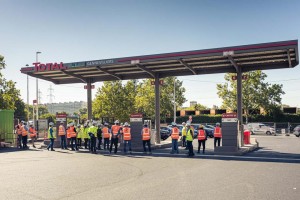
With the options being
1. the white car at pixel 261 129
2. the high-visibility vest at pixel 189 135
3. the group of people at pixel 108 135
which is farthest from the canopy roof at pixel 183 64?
the white car at pixel 261 129

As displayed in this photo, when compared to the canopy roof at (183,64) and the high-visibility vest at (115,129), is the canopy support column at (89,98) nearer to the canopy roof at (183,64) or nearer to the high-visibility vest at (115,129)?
the canopy roof at (183,64)

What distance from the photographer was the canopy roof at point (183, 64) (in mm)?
18000

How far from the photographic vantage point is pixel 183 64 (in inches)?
813

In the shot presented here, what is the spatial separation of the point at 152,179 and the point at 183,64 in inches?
456

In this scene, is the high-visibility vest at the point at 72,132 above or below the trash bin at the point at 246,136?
above

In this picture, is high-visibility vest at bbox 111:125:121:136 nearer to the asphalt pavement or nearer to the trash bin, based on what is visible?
the asphalt pavement

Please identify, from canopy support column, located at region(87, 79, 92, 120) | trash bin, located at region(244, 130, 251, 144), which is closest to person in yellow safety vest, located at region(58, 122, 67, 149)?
canopy support column, located at region(87, 79, 92, 120)

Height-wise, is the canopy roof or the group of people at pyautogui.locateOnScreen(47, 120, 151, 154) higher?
the canopy roof

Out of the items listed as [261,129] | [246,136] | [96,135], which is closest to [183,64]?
[246,136]

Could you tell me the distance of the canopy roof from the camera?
59.1ft

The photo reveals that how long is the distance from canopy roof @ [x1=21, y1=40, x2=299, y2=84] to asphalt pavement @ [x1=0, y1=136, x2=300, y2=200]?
20.5 feet

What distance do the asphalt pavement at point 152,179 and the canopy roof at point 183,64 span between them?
20.5 feet

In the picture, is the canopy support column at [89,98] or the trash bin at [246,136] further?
the canopy support column at [89,98]

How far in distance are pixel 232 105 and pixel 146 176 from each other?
4508 cm
